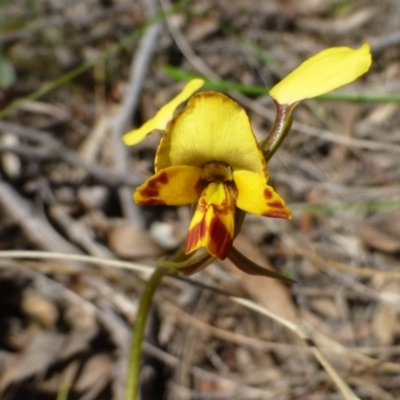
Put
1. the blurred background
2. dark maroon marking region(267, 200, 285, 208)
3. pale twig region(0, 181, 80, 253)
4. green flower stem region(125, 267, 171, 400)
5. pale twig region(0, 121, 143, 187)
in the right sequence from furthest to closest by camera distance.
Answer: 1. pale twig region(0, 121, 143, 187)
2. pale twig region(0, 181, 80, 253)
3. the blurred background
4. green flower stem region(125, 267, 171, 400)
5. dark maroon marking region(267, 200, 285, 208)

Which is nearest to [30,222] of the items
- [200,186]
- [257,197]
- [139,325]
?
[139,325]

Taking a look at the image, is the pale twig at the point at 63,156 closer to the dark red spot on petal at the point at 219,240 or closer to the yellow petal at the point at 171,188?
the yellow petal at the point at 171,188

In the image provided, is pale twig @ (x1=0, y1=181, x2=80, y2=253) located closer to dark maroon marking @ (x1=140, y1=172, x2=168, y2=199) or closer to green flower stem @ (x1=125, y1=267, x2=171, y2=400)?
green flower stem @ (x1=125, y1=267, x2=171, y2=400)

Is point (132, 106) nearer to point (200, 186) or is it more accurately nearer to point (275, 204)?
point (200, 186)

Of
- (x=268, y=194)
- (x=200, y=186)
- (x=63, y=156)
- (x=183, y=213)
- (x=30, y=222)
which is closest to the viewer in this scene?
(x=268, y=194)

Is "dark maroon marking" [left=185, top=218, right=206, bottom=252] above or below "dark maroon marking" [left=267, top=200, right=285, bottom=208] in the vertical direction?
below

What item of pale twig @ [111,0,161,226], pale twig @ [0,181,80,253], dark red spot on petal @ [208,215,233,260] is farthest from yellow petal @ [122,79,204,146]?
pale twig @ [111,0,161,226]

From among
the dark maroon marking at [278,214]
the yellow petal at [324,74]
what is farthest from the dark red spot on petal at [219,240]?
the yellow petal at [324,74]

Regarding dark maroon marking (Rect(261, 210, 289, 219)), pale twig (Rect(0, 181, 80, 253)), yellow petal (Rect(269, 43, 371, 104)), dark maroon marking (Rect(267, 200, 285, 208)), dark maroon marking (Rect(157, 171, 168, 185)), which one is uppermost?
yellow petal (Rect(269, 43, 371, 104))
